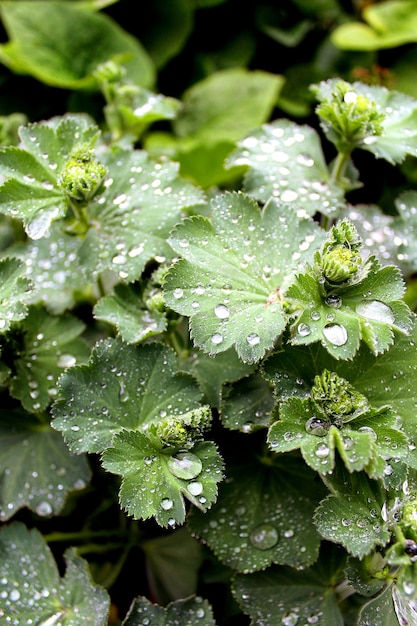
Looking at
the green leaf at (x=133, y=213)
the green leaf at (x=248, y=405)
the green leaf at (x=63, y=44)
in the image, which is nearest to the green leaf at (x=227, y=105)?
the green leaf at (x=63, y=44)

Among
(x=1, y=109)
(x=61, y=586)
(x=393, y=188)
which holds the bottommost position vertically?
(x=393, y=188)

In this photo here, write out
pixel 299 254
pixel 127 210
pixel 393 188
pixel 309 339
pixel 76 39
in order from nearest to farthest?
1. pixel 309 339
2. pixel 299 254
3. pixel 127 210
4. pixel 393 188
5. pixel 76 39

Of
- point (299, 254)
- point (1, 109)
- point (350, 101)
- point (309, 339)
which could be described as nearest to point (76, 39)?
point (1, 109)

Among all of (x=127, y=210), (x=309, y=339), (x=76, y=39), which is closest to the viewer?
(x=309, y=339)

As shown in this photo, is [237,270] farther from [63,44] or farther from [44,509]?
[63,44]

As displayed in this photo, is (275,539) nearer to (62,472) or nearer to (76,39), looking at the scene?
(62,472)

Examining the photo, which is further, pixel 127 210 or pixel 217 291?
pixel 127 210

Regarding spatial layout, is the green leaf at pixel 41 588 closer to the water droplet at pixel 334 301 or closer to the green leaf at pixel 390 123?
the water droplet at pixel 334 301

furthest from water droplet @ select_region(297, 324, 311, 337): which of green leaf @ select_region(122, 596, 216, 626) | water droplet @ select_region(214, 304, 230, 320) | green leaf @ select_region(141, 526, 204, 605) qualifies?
green leaf @ select_region(141, 526, 204, 605)
